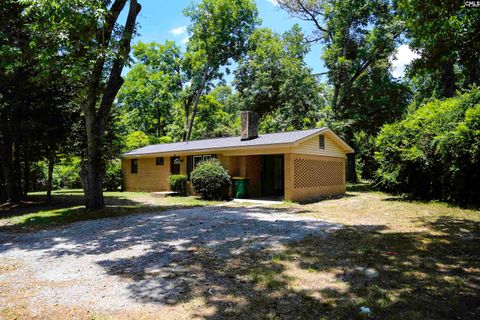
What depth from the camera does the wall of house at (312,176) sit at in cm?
1368

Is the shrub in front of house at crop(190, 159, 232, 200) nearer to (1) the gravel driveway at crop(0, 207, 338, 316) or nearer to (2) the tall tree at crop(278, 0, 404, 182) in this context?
(1) the gravel driveway at crop(0, 207, 338, 316)

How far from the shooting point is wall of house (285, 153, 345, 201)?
539 inches

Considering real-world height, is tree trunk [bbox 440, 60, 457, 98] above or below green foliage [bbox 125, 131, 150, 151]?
above

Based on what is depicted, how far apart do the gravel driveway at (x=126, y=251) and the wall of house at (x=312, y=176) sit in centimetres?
399

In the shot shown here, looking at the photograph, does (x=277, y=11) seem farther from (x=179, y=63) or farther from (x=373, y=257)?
(x=373, y=257)

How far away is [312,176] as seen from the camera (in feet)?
50.2

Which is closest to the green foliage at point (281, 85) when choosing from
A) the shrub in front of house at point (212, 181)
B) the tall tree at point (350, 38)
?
the tall tree at point (350, 38)

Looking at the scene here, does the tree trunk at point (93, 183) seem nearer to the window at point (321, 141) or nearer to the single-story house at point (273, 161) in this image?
the single-story house at point (273, 161)

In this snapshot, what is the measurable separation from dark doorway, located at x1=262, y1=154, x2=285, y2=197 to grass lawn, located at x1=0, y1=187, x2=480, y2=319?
10.2 metres

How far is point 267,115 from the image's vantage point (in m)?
28.3

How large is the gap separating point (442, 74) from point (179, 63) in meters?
25.0

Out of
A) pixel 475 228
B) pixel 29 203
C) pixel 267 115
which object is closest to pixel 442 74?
pixel 267 115

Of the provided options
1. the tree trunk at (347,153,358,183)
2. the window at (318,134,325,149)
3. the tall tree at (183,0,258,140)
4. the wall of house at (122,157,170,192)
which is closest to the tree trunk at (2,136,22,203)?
the wall of house at (122,157,170,192)

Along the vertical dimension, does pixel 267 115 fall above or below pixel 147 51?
below
